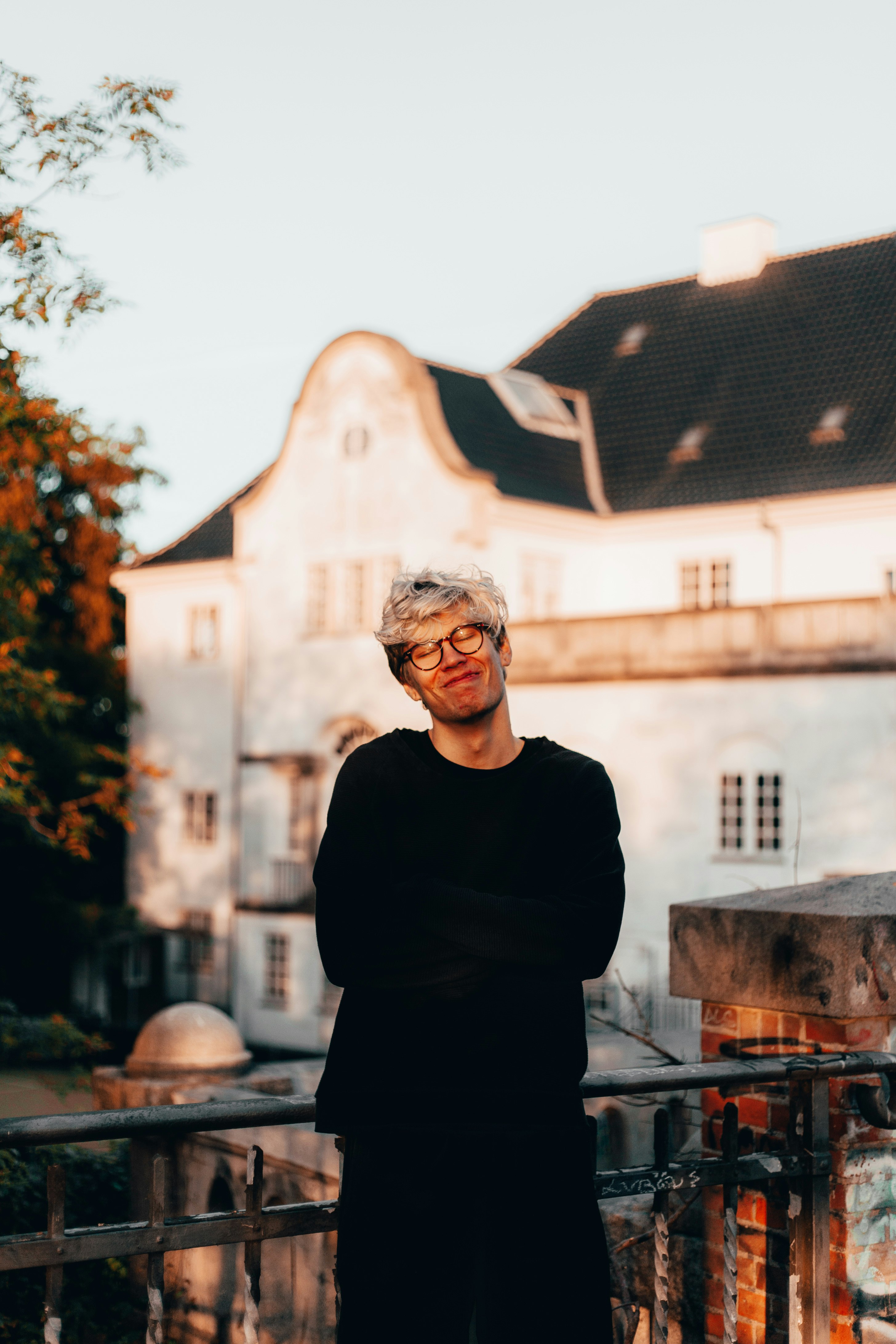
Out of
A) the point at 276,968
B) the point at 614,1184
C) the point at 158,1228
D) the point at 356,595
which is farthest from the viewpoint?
the point at 276,968

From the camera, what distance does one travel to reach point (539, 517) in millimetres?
29344

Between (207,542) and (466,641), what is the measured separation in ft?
111

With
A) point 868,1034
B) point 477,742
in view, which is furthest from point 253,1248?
point 868,1034

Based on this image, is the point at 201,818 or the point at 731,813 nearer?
the point at 731,813

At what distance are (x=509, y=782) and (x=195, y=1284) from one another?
36.7 ft

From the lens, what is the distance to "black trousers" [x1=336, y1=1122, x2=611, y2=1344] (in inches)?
103

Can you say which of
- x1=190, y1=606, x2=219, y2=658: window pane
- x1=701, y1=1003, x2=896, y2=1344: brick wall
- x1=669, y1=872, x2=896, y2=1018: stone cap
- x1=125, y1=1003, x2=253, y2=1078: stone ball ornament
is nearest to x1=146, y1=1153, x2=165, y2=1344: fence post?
x1=701, y1=1003, x2=896, y2=1344: brick wall

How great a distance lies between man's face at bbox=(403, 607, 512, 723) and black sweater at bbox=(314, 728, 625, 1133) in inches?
3.8

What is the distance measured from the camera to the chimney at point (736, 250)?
3306 cm

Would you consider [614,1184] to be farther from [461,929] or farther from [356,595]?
[356,595]

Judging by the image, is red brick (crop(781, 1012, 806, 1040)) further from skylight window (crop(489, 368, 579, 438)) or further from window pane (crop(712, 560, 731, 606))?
skylight window (crop(489, 368, 579, 438))

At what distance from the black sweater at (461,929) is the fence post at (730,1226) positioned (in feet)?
2.78

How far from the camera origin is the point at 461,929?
2.65m

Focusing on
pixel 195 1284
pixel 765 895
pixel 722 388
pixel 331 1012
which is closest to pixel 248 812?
pixel 331 1012
